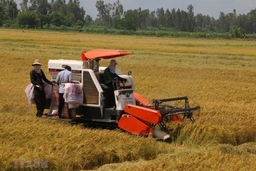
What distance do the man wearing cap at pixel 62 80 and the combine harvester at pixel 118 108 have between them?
0.28m

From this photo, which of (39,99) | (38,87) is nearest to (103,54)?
(38,87)

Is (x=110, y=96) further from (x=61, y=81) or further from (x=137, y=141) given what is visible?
(x=137, y=141)

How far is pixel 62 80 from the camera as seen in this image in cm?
1164

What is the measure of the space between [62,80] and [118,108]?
1495mm

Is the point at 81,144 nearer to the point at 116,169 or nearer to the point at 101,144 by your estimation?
the point at 101,144

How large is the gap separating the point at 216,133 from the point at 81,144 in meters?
3.42

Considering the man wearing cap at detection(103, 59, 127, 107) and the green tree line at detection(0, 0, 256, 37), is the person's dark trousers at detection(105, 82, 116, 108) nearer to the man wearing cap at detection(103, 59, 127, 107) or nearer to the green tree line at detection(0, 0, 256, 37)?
the man wearing cap at detection(103, 59, 127, 107)

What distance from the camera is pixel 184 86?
19.7 meters

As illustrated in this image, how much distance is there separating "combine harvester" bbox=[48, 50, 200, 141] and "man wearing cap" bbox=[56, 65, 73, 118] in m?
0.28

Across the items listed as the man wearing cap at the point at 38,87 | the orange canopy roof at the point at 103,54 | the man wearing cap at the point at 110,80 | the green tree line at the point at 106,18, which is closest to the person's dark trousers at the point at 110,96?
the man wearing cap at the point at 110,80

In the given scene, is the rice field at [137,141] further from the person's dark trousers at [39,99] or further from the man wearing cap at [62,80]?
the man wearing cap at [62,80]

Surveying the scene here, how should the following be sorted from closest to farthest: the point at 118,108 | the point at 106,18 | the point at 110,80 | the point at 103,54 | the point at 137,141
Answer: the point at 137,141 → the point at 118,108 → the point at 110,80 → the point at 103,54 → the point at 106,18

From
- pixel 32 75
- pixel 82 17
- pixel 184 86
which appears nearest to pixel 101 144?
pixel 32 75

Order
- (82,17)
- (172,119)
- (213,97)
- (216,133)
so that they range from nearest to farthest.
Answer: (216,133)
(172,119)
(213,97)
(82,17)
